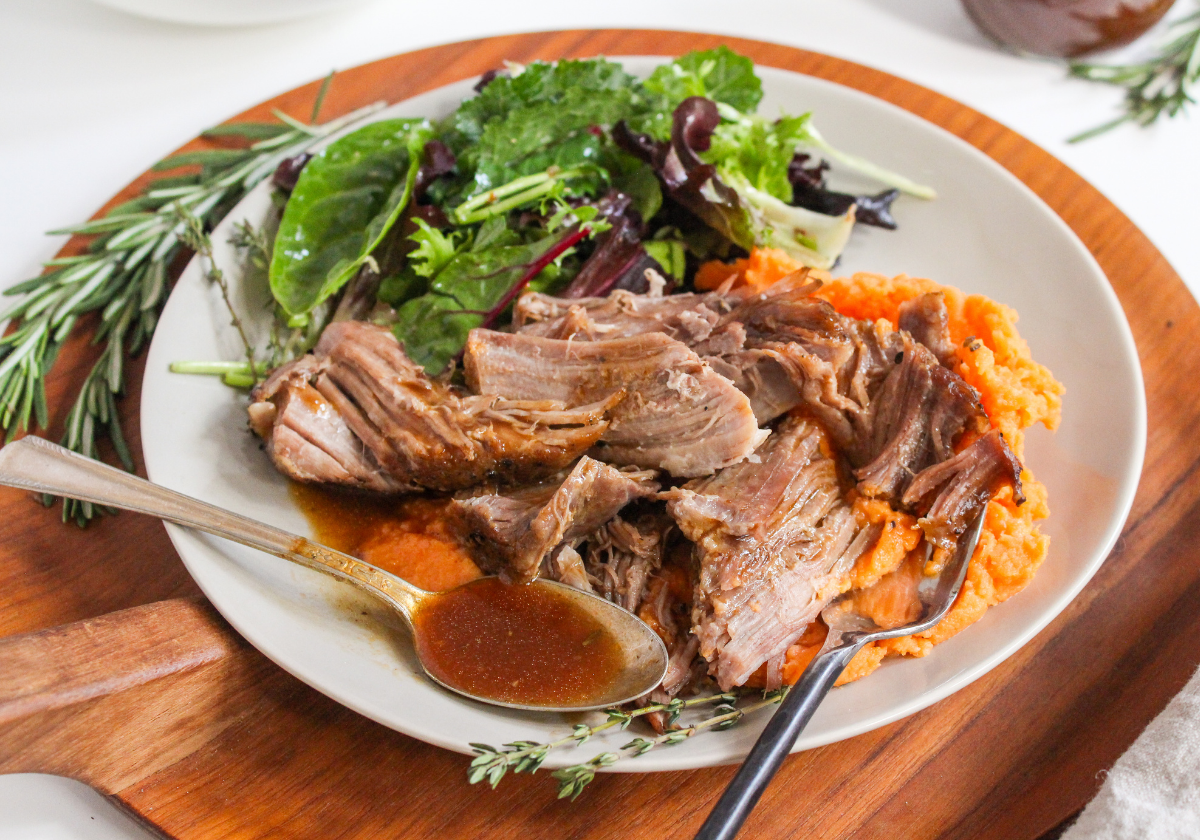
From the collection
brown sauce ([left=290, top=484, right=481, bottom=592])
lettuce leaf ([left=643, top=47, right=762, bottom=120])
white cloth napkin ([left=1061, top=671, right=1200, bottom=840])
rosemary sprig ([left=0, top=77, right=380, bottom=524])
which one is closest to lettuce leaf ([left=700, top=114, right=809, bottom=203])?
lettuce leaf ([left=643, top=47, right=762, bottom=120])

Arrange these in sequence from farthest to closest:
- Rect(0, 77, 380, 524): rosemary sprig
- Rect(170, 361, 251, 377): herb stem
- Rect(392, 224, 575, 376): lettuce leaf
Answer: Rect(392, 224, 575, 376): lettuce leaf < Rect(0, 77, 380, 524): rosemary sprig < Rect(170, 361, 251, 377): herb stem

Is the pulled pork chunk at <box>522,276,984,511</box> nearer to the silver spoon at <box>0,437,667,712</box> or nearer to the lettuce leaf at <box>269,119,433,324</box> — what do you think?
the silver spoon at <box>0,437,667,712</box>

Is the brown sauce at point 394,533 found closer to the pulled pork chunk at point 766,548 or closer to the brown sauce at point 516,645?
the brown sauce at point 516,645

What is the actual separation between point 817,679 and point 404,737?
4.67 ft

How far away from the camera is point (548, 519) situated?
10.3 feet

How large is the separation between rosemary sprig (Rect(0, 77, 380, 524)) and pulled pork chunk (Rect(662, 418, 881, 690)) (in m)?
2.53

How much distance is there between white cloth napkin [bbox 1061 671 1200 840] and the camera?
2.74 meters

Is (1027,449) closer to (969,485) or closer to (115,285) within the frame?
(969,485)

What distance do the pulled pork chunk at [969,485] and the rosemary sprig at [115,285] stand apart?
3.29 metres

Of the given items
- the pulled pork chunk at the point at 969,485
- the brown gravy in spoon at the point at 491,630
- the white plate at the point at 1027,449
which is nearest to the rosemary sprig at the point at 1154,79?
the white plate at the point at 1027,449

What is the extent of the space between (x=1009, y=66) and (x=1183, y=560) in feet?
13.8

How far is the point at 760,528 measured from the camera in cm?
308

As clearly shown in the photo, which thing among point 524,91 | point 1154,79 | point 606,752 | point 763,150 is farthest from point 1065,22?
point 606,752

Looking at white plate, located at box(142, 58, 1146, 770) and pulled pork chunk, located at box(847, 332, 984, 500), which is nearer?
white plate, located at box(142, 58, 1146, 770)
